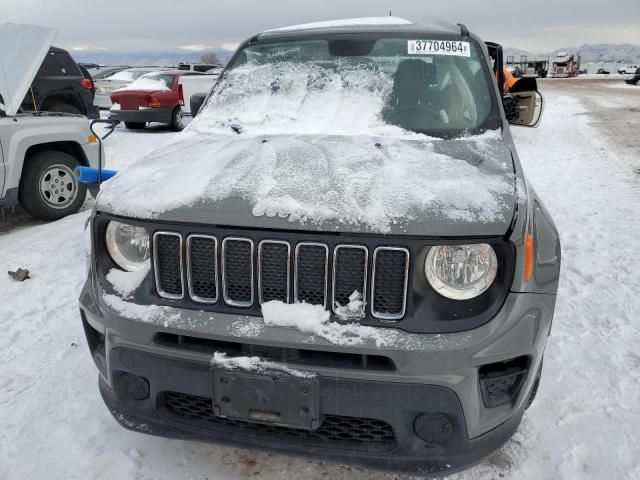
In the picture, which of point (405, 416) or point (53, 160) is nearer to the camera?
point (405, 416)

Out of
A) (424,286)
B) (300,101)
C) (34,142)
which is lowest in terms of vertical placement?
(34,142)

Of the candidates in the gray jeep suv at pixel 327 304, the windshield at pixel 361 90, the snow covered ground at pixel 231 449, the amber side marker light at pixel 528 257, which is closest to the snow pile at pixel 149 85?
the snow covered ground at pixel 231 449

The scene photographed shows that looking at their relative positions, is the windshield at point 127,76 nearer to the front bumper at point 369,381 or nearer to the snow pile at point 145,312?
the snow pile at point 145,312

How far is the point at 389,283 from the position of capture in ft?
5.90

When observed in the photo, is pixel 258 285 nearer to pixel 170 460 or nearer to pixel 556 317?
pixel 170 460

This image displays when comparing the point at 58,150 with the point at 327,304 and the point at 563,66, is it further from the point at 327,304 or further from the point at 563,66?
the point at 563,66

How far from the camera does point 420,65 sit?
305cm

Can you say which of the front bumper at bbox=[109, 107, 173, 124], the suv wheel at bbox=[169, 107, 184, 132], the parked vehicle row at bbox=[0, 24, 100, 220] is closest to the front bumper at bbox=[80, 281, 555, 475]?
the parked vehicle row at bbox=[0, 24, 100, 220]

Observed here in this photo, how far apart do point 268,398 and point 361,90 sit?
6.19ft

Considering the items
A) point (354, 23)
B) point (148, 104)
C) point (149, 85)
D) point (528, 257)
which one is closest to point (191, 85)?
point (149, 85)

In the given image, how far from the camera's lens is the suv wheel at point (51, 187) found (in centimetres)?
552

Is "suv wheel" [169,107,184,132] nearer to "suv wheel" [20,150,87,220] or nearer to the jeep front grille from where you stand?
"suv wheel" [20,150,87,220]

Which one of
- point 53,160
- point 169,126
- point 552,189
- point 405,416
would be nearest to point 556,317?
point 405,416

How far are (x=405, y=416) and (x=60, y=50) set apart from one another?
1119 cm
